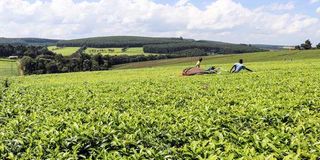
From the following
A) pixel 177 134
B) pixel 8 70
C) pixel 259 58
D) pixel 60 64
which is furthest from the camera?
pixel 60 64

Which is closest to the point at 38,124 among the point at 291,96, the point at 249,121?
the point at 249,121

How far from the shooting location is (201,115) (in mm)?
Result: 10406

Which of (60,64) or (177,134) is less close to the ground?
(177,134)

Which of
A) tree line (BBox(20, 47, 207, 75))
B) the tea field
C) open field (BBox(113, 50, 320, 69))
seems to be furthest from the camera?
tree line (BBox(20, 47, 207, 75))

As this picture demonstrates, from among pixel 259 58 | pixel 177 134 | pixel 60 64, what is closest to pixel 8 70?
pixel 60 64

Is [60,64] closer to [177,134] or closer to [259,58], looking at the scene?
[259,58]

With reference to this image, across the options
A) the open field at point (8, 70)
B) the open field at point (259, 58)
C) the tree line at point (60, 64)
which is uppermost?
the open field at point (259, 58)

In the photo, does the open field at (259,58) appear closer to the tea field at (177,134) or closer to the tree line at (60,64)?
the tree line at (60,64)

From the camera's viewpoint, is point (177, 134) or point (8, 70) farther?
point (8, 70)

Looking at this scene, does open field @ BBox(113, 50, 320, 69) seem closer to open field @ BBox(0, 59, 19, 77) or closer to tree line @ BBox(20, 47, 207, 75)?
tree line @ BBox(20, 47, 207, 75)

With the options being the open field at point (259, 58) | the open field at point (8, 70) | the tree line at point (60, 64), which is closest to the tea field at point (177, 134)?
the open field at point (259, 58)

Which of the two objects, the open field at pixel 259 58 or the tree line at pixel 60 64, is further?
the tree line at pixel 60 64

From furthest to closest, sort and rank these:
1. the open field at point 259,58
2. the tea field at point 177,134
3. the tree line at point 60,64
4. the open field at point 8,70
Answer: the tree line at point 60,64
the open field at point 8,70
the open field at point 259,58
the tea field at point 177,134

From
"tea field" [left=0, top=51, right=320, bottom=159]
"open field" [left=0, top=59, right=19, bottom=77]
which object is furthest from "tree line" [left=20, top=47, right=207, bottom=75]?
"tea field" [left=0, top=51, right=320, bottom=159]
